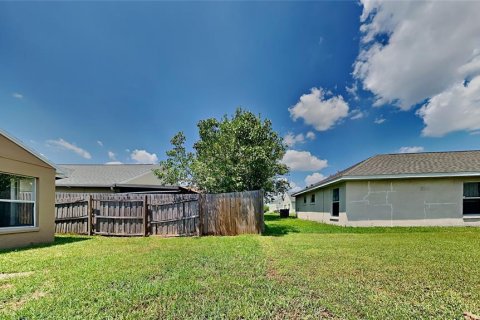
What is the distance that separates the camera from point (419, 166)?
42.9 feet

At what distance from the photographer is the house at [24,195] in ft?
24.2

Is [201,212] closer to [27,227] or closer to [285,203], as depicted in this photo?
[27,227]

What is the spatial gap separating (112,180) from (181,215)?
23.1 feet

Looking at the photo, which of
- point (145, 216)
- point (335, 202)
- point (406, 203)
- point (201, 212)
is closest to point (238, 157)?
point (201, 212)

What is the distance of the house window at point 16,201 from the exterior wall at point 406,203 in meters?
13.8

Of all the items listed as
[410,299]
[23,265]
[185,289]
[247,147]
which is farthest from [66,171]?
[410,299]

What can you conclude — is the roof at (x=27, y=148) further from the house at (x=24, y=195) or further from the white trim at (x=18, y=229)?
the white trim at (x=18, y=229)

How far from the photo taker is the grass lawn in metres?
2.98

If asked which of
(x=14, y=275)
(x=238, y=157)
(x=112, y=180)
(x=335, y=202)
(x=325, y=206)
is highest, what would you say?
(x=238, y=157)

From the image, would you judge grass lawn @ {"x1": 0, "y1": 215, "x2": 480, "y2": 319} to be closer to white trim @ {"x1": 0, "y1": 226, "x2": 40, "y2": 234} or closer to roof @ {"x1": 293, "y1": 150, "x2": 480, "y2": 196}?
white trim @ {"x1": 0, "y1": 226, "x2": 40, "y2": 234}

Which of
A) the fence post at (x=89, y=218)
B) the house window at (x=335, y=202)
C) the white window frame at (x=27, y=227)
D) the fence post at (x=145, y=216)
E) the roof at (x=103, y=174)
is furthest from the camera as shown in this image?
the house window at (x=335, y=202)

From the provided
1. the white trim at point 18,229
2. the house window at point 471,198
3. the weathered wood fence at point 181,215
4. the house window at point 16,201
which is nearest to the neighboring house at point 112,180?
the weathered wood fence at point 181,215

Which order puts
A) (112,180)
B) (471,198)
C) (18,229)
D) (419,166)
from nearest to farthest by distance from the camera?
1. (18,229)
2. (471,198)
3. (419,166)
4. (112,180)

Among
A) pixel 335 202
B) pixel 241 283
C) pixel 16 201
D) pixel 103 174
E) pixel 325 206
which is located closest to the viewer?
pixel 241 283
